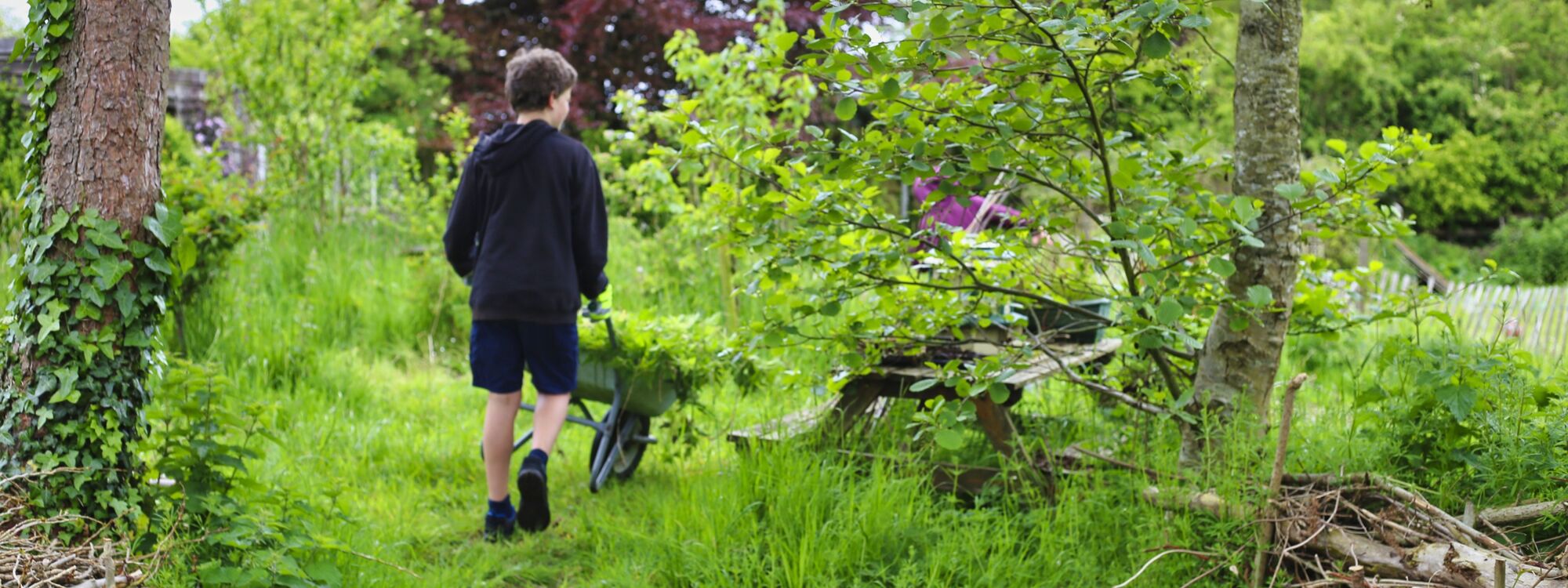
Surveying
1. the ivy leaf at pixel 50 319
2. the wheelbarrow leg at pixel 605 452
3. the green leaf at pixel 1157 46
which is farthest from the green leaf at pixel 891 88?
the wheelbarrow leg at pixel 605 452

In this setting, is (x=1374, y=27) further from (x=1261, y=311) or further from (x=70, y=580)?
(x=70, y=580)

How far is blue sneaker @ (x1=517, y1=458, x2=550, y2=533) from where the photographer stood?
3.60m

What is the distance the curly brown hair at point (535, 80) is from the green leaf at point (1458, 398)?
8.62 ft

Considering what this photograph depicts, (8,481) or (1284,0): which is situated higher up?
(1284,0)

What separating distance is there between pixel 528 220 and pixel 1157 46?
211cm

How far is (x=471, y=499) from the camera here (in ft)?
13.5

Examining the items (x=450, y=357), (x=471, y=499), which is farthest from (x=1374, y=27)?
(x=471, y=499)

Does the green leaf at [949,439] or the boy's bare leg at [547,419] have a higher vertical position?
the green leaf at [949,439]

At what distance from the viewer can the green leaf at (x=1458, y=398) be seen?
245 cm

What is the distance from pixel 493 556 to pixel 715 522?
785 millimetres

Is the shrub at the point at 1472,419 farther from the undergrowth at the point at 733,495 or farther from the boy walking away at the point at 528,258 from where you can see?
the boy walking away at the point at 528,258

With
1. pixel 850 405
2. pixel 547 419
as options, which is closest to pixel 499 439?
pixel 547 419

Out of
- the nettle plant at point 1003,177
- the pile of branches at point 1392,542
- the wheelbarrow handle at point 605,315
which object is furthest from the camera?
the wheelbarrow handle at point 605,315

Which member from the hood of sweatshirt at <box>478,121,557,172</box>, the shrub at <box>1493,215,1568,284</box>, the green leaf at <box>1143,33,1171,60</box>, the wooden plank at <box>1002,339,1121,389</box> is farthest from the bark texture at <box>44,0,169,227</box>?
the shrub at <box>1493,215,1568,284</box>
